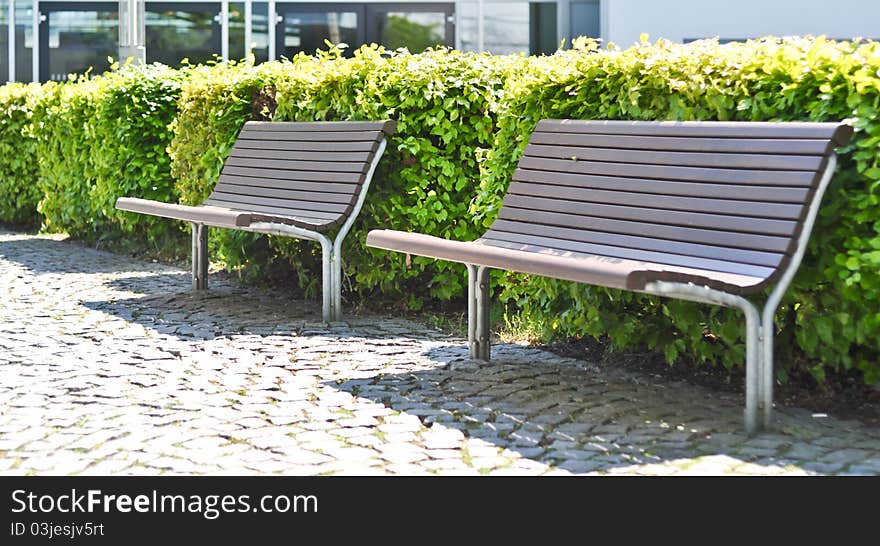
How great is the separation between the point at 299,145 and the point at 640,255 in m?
3.09

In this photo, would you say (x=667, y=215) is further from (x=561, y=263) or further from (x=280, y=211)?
(x=280, y=211)

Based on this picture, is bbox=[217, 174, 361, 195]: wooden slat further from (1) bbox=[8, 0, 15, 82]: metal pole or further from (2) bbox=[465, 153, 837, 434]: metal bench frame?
(1) bbox=[8, 0, 15, 82]: metal pole

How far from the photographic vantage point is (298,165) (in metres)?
7.52

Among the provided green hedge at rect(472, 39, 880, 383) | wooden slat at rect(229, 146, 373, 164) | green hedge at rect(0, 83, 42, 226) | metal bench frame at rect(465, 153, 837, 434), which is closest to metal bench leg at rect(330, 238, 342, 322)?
wooden slat at rect(229, 146, 373, 164)

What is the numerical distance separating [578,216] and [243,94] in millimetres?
3719

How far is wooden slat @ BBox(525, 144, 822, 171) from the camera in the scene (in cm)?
452

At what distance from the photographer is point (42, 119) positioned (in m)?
12.4

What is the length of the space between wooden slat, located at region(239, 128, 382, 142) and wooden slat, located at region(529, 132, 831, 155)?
1331 mm

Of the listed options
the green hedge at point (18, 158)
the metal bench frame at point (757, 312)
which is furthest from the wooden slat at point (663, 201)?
the green hedge at point (18, 158)

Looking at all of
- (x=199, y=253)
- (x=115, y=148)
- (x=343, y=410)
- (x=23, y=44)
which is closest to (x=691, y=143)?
(x=343, y=410)

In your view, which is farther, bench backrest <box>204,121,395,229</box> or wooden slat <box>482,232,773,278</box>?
bench backrest <box>204,121,395,229</box>

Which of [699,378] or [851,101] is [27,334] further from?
[851,101]

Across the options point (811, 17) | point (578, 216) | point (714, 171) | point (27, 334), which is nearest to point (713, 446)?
point (714, 171)

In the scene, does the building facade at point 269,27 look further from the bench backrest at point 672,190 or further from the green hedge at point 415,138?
the bench backrest at point 672,190
